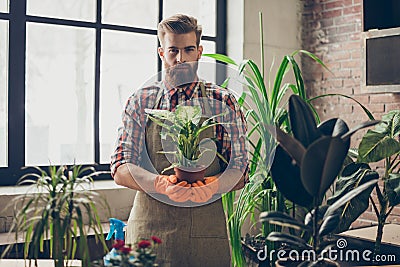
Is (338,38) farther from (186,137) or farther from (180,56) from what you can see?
(186,137)

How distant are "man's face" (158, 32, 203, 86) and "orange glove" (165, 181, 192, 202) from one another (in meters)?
0.50

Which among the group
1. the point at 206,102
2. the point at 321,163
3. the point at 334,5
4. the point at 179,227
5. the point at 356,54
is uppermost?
the point at 334,5

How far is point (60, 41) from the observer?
12.2 ft

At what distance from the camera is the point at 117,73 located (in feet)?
13.0

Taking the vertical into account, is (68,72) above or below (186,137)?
above

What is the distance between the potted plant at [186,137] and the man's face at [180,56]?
13.8 inches

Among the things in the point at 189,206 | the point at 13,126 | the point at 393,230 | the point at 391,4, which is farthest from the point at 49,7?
the point at 393,230

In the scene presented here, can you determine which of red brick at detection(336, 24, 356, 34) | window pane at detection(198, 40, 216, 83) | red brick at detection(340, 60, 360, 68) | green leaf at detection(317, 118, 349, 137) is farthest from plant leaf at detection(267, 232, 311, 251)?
red brick at detection(336, 24, 356, 34)

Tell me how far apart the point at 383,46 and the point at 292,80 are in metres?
1.04

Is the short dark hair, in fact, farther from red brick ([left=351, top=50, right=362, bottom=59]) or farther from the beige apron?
red brick ([left=351, top=50, right=362, bottom=59])

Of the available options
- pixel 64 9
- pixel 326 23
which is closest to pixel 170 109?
pixel 64 9

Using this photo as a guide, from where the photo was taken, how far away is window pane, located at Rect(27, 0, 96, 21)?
361 centimetres

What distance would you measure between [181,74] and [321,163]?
104 centimetres

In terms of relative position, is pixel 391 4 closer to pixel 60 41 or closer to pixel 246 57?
pixel 246 57
